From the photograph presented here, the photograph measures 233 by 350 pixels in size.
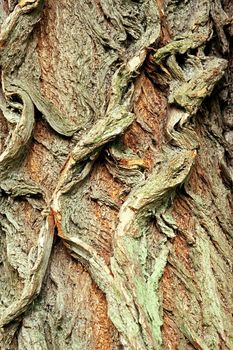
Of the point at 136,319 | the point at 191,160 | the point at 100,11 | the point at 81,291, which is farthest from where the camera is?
the point at 100,11

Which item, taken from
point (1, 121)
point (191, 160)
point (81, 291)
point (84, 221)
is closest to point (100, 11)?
point (1, 121)

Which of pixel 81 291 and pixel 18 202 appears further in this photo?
pixel 18 202

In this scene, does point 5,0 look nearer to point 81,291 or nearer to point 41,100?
point 41,100

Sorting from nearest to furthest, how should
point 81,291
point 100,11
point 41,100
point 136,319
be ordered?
point 136,319 → point 81,291 → point 41,100 → point 100,11

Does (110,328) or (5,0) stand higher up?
(5,0)

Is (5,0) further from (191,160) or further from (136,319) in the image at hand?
(136,319)

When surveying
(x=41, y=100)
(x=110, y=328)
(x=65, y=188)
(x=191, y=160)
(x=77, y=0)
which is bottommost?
(x=110, y=328)
